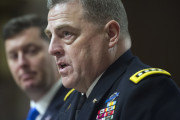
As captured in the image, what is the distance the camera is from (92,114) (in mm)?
1524

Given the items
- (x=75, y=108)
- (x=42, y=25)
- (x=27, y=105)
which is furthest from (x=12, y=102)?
(x=75, y=108)

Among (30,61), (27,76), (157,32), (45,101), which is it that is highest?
(30,61)

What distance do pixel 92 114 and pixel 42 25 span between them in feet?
6.31

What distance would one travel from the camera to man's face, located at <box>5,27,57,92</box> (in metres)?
2.92

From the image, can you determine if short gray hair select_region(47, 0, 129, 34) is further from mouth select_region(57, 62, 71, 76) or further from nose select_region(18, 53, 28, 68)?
nose select_region(18, 53, 28, 68)

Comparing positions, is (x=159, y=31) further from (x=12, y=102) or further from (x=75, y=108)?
(x=12, y=102)

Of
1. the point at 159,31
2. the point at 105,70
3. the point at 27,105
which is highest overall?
the point at 105,70

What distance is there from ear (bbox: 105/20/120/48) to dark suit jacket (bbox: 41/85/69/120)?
1.17m

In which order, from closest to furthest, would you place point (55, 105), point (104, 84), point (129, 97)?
point (129, 97) < point (104, 84) < point (55, 105)

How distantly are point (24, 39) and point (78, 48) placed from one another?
5.10 feet

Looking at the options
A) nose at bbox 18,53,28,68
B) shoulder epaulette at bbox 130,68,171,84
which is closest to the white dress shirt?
nose at bbox 18,53,28,68

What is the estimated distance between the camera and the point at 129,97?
1359 mm

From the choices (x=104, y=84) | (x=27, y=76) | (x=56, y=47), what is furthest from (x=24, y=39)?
(x=104, y=84)

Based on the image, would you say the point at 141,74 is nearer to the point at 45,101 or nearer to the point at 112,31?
the point at 112,31
